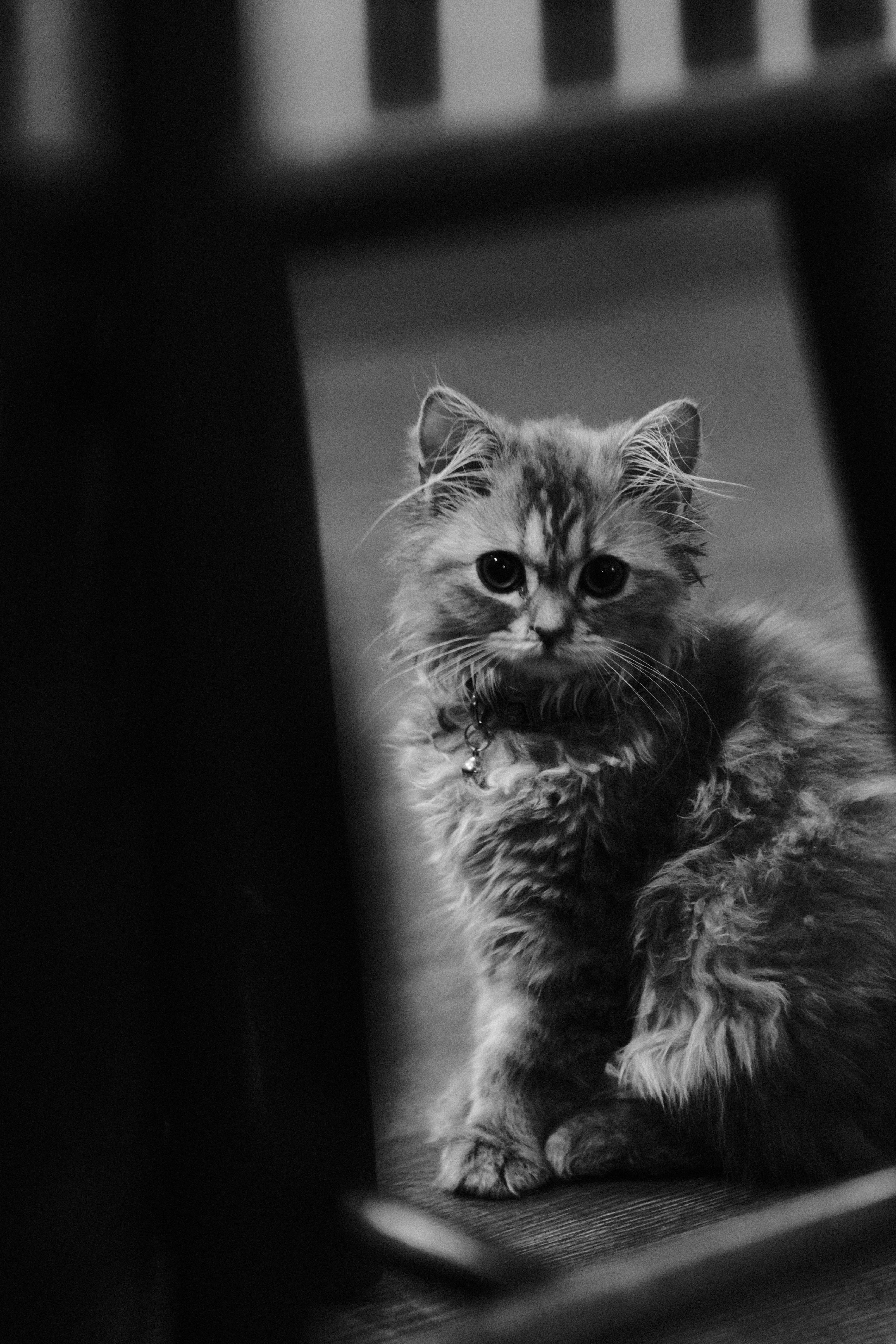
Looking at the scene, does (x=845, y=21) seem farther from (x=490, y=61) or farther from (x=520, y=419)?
(x=520, y=419)

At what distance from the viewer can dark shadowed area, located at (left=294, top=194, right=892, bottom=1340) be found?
74 centimetres

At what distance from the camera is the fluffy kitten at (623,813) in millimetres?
787

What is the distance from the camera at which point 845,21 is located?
54cm

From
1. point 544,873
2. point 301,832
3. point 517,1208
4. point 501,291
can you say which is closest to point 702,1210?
point 517,1208

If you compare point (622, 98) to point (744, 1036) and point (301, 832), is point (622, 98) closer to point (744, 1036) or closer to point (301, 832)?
point (301, 832)

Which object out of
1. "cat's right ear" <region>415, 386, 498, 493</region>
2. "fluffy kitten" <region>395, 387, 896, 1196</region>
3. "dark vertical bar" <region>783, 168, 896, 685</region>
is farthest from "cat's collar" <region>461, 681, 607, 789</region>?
"dark vertical bar" <region>783, 168, 896, 685</region>

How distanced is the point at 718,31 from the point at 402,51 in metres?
0.15

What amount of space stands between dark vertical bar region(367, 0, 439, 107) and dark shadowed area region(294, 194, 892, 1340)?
15cm

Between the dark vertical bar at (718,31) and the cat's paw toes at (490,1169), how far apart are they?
67 cm

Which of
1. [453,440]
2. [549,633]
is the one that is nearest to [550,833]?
[549,633]

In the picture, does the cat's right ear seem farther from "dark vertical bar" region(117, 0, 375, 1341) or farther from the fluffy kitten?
"dark vertical bar" region(117, 0, 375, 1341)

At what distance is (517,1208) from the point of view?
2.43 ft

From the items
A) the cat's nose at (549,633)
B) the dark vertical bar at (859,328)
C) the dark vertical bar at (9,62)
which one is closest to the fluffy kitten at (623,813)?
the cat's nose at (549,633)

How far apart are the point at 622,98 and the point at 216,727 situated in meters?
0.30
